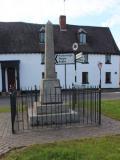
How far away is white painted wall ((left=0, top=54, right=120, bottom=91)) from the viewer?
3522 cm

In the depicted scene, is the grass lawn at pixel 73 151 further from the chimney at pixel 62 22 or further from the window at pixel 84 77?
the chimney at pixel 62 22

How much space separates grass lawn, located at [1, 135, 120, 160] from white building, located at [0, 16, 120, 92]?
2480 centimetres

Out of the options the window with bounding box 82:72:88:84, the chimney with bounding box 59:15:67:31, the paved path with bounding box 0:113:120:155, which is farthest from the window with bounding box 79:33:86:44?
the paved path with bounding box 0:113:120:155

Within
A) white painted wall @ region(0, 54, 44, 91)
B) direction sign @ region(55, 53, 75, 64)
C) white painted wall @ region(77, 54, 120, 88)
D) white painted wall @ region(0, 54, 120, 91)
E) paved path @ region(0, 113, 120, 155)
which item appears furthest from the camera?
white painted wall @ region(77, 54, 120, 88)

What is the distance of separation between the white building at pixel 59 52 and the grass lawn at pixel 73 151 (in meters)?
24.8

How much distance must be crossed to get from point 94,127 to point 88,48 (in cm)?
2889

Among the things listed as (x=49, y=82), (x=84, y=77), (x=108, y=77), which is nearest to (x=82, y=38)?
(x=84, y=77)

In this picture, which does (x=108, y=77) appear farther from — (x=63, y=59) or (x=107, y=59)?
(x=63, y=59)

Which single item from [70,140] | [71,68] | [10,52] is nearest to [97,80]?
[71,68]

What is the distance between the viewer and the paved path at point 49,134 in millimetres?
8097

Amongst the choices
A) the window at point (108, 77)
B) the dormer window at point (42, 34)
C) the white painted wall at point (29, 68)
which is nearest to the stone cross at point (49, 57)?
the white painted wall at point (29, 68)

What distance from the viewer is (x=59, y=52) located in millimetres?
36281

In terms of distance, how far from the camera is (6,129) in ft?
33.0

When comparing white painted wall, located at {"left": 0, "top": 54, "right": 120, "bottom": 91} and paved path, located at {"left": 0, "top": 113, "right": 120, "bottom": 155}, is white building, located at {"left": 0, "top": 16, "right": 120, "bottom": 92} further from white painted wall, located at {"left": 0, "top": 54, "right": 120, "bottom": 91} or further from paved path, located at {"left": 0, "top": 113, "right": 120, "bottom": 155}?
paved path, located at {"left": 0, "top": 113, "right": 120, "bottom": 155}
